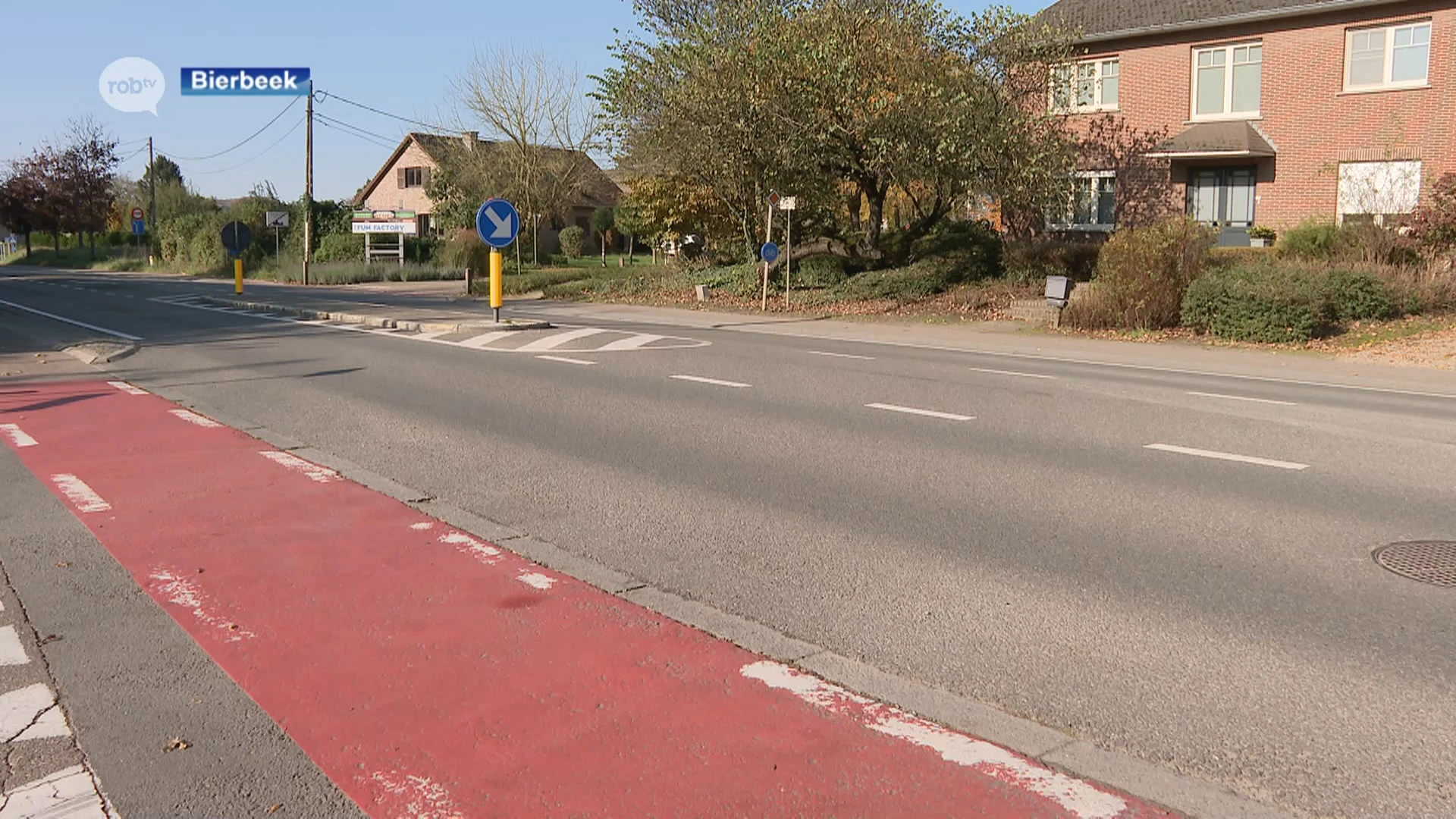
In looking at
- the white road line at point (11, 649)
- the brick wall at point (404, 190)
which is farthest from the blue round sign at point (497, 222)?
the brick wall at point (404, 190)

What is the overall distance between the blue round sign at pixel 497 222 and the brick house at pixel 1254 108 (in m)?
14.5

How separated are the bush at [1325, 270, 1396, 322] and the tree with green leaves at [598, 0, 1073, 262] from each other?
24.3ft

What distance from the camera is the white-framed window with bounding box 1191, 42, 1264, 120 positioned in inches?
1096

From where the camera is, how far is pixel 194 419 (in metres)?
10.3

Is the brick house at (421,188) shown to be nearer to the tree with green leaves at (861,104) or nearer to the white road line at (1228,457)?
the tree with green leaves at (861,104)

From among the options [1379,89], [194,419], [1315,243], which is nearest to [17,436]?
[194,419]

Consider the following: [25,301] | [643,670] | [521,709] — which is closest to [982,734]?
[643,670]

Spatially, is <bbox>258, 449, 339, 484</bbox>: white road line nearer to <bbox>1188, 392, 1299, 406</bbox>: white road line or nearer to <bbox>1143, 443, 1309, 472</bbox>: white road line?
<bbox>1143, 443, 1309, 472</bbox>: white road line

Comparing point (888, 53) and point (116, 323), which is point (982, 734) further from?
point (888, 53)

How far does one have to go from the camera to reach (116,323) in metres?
20.9

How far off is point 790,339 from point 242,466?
1184 cm

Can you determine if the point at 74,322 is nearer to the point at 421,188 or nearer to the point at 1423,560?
the point at 1423,560

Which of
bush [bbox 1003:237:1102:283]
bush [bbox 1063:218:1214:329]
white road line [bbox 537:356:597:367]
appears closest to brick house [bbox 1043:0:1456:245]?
bush [bbox 1003:237:1102:283]

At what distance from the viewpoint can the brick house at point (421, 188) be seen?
64875mm
